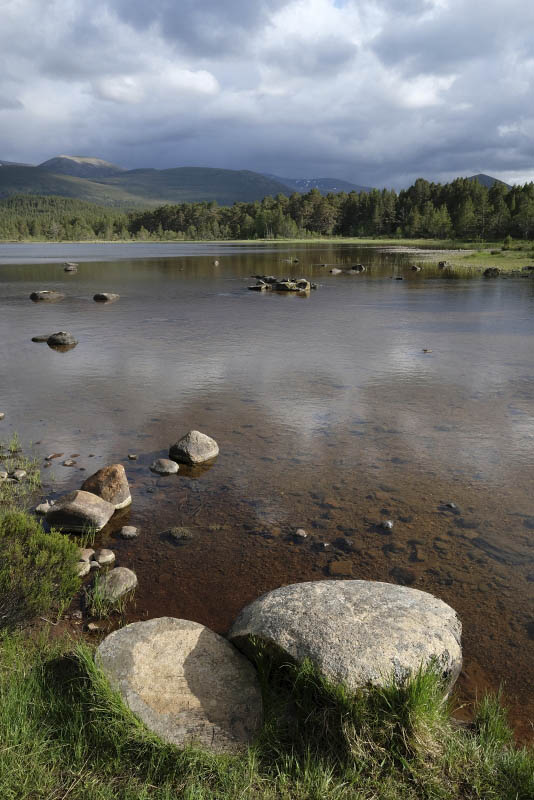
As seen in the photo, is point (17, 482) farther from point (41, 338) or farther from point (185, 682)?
point (41, 338)

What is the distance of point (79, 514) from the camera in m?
11.2

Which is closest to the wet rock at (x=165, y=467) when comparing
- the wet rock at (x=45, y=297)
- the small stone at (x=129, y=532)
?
the small stone at (x=129, y=532)

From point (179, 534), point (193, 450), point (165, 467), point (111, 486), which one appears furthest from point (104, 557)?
point (193, 450)

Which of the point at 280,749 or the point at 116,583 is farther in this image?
the point at 116,583

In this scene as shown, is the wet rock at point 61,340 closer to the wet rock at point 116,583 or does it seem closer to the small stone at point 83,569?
the small stone at point 83,569

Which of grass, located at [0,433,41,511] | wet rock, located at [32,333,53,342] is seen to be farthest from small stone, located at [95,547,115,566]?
wet rock, located at [32,333,53,342]

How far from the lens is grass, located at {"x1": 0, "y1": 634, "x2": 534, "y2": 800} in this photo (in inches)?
207

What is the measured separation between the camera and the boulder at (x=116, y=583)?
902cm

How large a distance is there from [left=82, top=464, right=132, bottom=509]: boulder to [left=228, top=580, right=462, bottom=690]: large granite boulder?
532 cm

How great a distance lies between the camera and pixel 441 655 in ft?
22.1

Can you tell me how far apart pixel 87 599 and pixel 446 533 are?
23.4ft

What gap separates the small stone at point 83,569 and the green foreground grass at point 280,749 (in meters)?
2.82

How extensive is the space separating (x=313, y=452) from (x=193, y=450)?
11.2 ft

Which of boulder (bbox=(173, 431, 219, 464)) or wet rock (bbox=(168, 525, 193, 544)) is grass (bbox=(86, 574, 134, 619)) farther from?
boulder (bbox=(173, 431, 219, 464))
